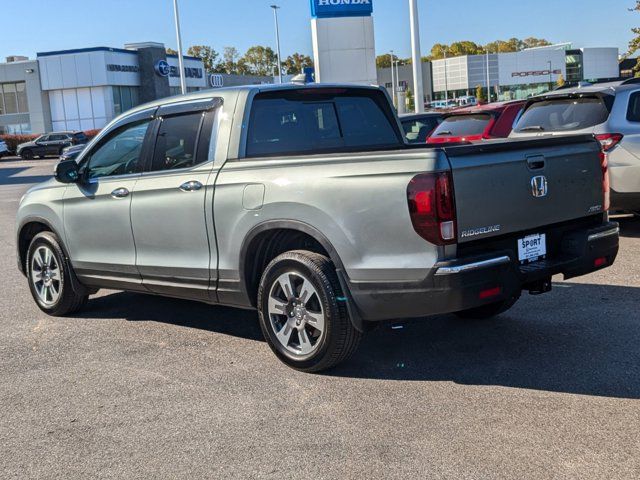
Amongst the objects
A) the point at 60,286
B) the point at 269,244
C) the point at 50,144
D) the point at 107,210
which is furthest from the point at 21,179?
the point at 269,244

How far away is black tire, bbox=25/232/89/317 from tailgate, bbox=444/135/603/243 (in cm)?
392

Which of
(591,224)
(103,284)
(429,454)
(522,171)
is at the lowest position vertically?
(429,454)

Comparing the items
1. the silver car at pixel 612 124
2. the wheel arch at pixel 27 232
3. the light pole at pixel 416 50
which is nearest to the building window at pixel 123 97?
the light pole at pixel 416 50

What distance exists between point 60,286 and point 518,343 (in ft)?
13.4

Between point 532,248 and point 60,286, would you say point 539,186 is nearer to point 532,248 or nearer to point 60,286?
point 532,248

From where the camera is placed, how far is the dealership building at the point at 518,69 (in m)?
116

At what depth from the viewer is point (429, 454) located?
3.65 m

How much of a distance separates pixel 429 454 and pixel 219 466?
1050mm

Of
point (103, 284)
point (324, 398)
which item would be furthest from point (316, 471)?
point (103, 284)

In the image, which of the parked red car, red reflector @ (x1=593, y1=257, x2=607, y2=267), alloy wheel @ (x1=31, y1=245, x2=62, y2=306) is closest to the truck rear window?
red reflector @ (x1=593, y1=257, x2=607, y2=267)

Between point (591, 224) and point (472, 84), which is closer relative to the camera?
point (591, 224)

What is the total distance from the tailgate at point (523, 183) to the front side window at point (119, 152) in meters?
2.90

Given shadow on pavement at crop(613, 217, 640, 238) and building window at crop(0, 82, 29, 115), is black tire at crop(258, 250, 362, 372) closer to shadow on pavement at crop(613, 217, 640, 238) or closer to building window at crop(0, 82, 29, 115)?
A: shadow on pavement at crop(613, 217, 640, 238)

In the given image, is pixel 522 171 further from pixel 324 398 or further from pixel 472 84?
pixel 472 84
